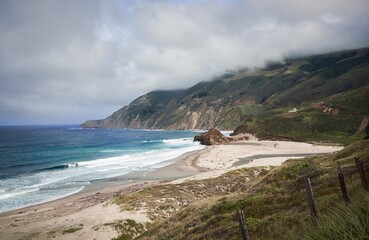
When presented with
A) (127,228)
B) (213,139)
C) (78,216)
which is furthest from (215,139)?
(127,228)

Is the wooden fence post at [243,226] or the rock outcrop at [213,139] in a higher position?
the wooden fence post at [243,226]

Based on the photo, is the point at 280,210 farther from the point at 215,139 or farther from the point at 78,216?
the point at 215,139

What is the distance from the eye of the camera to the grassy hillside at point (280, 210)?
6.59 m

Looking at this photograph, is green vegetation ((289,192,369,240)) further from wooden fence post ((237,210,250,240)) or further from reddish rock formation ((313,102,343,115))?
reddish rock formation ((313,102,343,115))

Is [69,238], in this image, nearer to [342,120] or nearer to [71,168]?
[71,168]

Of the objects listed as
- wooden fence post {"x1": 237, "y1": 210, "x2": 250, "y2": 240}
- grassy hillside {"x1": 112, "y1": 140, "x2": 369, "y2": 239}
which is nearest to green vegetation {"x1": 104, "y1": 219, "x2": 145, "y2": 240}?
grassy hillside {"x1": 112, "y1": 140, "x2": 369, "y2": 239}

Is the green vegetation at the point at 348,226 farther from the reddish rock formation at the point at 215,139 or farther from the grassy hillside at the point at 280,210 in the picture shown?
the reddish rock formation at the point at 215,139

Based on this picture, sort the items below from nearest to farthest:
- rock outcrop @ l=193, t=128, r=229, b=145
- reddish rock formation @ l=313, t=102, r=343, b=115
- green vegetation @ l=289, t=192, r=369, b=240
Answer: green vegetation @ l=289, t=192, r=369, b=240, rock outcrop @ l=193, t=128, r=229, b=145, reddish rock formation @ l=313, t=102, r=343, b=115

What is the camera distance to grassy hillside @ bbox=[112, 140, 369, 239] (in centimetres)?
659

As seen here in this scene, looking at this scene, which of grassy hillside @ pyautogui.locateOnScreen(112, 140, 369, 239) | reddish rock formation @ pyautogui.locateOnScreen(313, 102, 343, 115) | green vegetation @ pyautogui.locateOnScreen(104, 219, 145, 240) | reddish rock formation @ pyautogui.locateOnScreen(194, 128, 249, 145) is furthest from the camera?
reddish rock formation @ pyautogui.locateOnScreen(313, 102, 343, 115)

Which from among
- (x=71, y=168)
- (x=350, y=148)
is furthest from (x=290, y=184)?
(x=71, y=168)

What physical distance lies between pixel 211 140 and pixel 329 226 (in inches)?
4473

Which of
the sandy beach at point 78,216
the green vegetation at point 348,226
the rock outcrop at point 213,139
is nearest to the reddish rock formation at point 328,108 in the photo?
the rock outcrop at point 213,139

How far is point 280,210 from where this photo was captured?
1681 centimetres
